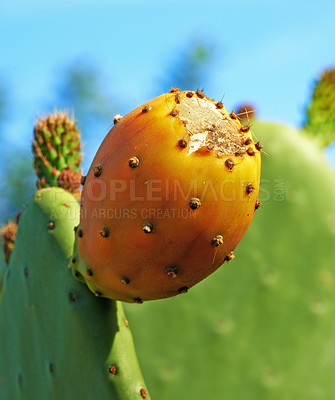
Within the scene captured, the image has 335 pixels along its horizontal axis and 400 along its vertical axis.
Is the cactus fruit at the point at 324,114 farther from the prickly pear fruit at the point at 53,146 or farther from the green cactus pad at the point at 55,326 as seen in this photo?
the green cactus pad at the point at 55,326

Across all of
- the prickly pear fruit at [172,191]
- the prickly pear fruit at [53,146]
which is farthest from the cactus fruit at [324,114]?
the prickly pear fruit at [172,191]

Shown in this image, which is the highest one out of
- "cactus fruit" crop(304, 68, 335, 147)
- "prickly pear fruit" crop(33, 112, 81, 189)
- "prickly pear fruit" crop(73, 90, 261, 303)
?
"cactus fruit" crop(304, 68, 335, 147)

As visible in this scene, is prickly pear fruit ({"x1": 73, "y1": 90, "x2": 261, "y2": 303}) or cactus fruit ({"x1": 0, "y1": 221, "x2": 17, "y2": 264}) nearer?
prickly pear fruit ({"x1": 73, "y1": 90, "x2": 261, "y2": 303})

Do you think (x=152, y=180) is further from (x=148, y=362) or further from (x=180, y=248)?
(x=148, y=362)

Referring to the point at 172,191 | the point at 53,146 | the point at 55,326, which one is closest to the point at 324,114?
the point at 53,146

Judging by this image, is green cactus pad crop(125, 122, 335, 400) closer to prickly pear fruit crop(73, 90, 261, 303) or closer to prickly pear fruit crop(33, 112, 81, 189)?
→ prickly pear fruit crop(33, 112, 81, 189)

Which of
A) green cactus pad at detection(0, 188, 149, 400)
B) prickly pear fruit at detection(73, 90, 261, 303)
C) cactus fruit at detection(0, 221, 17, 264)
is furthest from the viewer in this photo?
cactus fruit at detection(0, 221, 17, 264)

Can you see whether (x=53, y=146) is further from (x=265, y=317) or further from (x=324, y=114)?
(x=324, y=114)

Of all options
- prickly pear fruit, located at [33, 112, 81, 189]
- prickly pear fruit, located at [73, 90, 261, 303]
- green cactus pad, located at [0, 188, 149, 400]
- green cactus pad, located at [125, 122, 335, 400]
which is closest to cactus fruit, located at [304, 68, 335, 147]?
green cactus pad, located at [125, 122, 335, 400]
